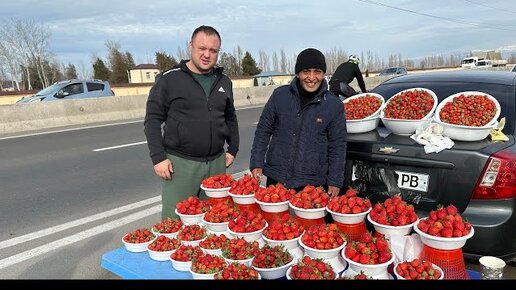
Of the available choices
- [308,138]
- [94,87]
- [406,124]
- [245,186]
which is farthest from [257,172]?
[94,87]

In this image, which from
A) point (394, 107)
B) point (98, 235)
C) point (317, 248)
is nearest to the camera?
point (317, 248)

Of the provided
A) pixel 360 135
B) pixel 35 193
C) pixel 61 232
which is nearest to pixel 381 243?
pixel 360 135

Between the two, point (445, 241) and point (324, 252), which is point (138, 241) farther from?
point (445, 241)

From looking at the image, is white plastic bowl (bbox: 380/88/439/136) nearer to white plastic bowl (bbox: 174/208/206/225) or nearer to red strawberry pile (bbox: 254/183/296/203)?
red strawberry pile (bbox: 254/183/296/203)

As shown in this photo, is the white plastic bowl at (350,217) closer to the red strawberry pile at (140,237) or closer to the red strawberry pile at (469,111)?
the red strawberry pile at (469,111)

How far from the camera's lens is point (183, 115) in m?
3.14

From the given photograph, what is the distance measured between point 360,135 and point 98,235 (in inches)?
118

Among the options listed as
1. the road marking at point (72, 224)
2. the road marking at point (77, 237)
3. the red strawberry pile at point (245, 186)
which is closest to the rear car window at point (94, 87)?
the road marking at point (72, 224)

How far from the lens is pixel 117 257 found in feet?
8.91

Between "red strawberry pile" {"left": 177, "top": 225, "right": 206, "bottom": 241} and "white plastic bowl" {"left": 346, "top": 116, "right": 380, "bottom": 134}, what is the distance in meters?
1.71

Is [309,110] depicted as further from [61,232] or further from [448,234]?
[61,232]

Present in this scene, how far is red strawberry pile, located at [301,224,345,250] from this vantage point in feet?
7.61

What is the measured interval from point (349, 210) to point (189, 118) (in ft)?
4.88

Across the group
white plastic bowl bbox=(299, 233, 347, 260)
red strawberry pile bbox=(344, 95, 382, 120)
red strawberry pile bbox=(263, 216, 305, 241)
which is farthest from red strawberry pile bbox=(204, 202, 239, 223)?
red strawberry pile bbox=(344, 95, 382, 120)
